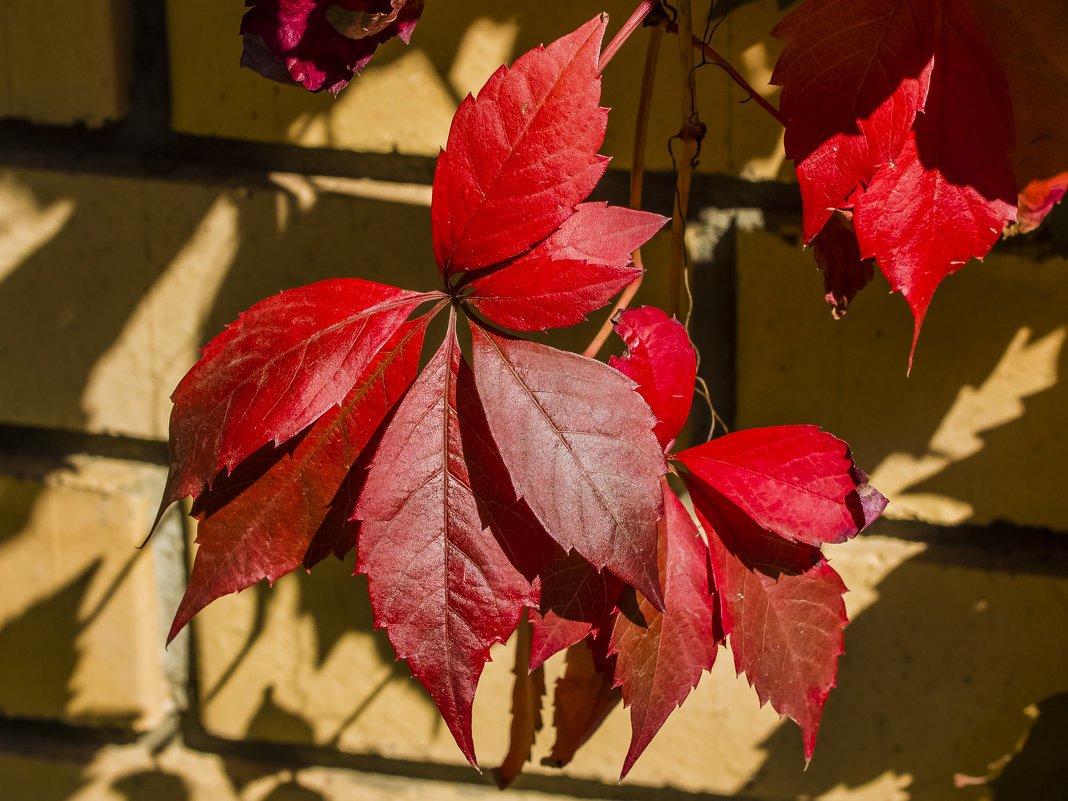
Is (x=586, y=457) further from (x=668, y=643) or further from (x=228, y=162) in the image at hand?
(x=228, y=162)

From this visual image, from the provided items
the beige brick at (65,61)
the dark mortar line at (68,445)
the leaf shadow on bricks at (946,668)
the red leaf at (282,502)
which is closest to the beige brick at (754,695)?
the leaf shadow on bricks at (946,668)

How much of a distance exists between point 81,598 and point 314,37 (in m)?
0.45

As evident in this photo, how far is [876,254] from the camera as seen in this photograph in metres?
0.30

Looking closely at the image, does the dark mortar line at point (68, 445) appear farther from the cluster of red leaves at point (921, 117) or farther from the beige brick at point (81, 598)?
the cluster of red leaves at point (921, 117)

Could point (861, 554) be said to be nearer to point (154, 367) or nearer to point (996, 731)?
point (996, 731)

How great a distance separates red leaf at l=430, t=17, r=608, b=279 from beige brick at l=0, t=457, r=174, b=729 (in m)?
0.36

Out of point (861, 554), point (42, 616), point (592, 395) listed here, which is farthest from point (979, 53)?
point (42, 616)

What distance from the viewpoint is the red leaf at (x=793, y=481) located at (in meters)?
0.30

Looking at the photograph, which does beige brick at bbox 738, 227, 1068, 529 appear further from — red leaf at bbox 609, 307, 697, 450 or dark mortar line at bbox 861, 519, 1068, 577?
red leaf at bbox 609, 307, 697, 450

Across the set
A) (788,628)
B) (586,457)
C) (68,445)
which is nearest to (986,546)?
(788,628)

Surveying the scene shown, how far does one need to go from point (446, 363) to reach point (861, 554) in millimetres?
337

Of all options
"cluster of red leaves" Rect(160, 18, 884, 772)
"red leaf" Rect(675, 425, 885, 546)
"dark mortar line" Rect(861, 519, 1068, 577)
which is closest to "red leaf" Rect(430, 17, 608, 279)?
"cluster of red leaves" Rect(160, 18, 884, 772)

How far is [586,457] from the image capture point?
26cm

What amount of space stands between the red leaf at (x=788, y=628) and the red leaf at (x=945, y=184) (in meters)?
0.11
